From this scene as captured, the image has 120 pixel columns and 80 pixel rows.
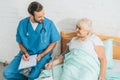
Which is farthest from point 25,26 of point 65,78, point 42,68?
point 65,78

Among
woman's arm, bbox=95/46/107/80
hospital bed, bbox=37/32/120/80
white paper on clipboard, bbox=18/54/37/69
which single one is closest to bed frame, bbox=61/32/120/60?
hospital bed, bbox=37/32/120/80

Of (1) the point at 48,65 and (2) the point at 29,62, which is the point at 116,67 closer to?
(1) the point at 48,65

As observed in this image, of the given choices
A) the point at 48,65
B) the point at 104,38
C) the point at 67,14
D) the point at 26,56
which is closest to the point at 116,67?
the point at 104,38

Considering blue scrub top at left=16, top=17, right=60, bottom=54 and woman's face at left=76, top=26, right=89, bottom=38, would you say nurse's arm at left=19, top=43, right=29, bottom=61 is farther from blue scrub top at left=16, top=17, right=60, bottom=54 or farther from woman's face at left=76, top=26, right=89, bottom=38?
woman's face at left=76, top=26, right=89, bottom=38

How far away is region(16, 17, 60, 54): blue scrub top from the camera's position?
2.37 m

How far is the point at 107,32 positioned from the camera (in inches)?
97.1

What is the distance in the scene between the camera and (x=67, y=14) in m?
2.56

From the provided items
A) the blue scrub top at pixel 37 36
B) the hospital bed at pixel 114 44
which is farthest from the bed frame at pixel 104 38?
the blue scrub top at pixel 37 36

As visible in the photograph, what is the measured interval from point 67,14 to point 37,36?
0.44 m

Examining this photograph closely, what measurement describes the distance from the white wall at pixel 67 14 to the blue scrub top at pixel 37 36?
9.9 inches

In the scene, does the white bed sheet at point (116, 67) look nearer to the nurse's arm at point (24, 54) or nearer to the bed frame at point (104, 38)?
the bed frame at point (104, 38)

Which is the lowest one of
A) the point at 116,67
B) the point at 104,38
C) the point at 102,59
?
the point at 116,67

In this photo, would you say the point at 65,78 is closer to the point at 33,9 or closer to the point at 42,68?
the point at 42,68

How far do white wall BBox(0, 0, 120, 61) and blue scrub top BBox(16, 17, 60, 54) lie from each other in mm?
251
